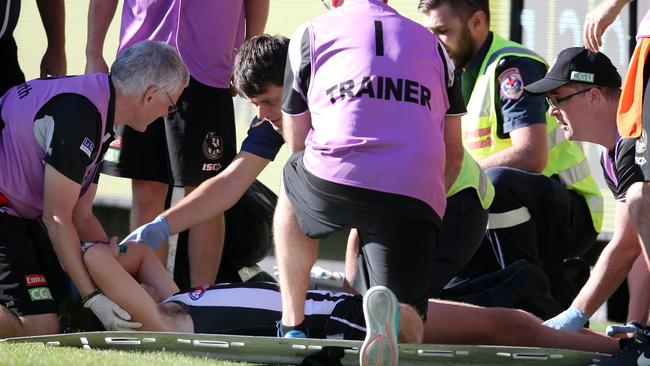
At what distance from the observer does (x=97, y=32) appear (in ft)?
18.9

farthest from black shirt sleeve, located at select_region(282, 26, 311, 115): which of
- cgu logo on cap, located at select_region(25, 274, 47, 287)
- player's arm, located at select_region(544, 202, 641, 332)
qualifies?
player's arm, located at select_region(544, 202, 641, 332)

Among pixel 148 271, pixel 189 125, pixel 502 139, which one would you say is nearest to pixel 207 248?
pixel 189 125

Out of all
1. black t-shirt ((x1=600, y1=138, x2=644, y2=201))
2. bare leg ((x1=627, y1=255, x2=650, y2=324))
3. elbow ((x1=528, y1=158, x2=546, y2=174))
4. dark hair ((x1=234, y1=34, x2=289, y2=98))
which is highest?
dark hair ((x1=234, y1=34, x2=289, y2=98))

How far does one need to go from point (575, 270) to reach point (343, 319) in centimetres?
206

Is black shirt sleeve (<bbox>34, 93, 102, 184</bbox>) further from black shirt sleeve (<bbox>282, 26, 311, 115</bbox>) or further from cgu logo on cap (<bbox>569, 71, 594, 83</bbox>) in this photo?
cgu logo on cap (<bbox>569, 71, 594, 83</bbox>)

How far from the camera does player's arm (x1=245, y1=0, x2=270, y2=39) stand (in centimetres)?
581

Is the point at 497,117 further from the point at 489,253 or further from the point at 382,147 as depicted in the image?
the point at 382,147

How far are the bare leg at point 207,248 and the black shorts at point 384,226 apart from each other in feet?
5.08

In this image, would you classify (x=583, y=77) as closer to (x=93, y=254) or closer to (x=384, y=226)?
(x=384, y=226)

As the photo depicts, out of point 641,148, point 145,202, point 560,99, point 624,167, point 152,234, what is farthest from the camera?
point 145,202

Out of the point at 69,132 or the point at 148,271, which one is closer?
the point at 69,132

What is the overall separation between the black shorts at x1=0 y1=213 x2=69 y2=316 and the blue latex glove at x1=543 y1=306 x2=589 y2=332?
1.89 meters

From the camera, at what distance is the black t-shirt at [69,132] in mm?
4539

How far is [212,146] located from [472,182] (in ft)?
4.39
